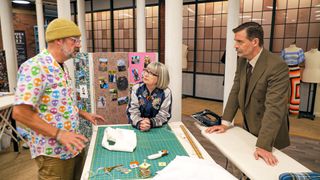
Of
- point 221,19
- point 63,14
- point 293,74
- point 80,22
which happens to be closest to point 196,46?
point 221,19

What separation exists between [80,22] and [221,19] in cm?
351

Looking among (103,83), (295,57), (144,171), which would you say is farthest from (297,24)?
(144,171)

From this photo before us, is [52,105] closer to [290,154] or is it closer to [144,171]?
[144,171]

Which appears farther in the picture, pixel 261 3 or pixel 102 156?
pixel 261 3

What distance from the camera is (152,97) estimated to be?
6.89ft

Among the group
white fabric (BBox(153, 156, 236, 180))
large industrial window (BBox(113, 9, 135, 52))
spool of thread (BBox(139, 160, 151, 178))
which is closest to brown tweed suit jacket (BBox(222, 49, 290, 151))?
white fabric (BBox(153, 156, 236, 180))

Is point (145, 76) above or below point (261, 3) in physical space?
below

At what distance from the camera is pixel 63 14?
12.1 ft

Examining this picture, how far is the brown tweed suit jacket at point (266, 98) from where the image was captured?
1.49 metres

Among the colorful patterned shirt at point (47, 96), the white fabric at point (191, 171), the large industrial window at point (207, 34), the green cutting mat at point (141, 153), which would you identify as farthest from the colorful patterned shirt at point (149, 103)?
the large industrial window at point (207, 34)

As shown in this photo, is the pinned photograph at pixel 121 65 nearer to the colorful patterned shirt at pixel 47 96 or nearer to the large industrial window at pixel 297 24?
the colorful patterned shirt at pixel 47 96

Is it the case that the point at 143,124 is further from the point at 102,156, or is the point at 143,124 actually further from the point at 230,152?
the point at 230,152

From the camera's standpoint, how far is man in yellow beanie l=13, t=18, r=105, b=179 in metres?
1.28

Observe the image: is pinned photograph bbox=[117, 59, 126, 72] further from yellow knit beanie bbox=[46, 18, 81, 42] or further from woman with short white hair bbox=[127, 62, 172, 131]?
yellow knit beanie bbox=[46, 18, 81, 42]
